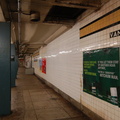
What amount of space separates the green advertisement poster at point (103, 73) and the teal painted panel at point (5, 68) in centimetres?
251

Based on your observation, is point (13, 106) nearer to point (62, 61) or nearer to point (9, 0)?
point (62, 61)

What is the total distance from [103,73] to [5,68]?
310 centimetres

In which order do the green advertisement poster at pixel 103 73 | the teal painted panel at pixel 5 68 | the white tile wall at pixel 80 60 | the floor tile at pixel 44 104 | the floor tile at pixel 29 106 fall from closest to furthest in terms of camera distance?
the green advertisement poster at pixel 103 73
the white tile wall at pixel 80 60
the teal painted panel at pixel 5 68
the floor tile at pixel 29 106
the floor tile at pixel 44 104

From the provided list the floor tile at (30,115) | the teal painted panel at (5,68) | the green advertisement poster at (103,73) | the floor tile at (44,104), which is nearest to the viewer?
the green advertisement poster at (103,73)

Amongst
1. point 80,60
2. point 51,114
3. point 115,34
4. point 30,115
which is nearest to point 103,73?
point 115,34

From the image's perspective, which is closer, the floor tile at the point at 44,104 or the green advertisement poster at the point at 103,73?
the green advertisement poster at the point at 103,73

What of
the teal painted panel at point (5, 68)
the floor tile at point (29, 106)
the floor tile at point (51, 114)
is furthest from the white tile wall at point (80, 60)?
the teal painted panel at point (5, 68)

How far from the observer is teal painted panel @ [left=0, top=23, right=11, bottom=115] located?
4.62 meters

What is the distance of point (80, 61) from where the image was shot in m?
4.90

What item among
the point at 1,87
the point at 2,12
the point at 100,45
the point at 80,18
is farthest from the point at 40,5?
the point at 1,87

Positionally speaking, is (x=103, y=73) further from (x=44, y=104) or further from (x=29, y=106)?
(x=29, y=106)

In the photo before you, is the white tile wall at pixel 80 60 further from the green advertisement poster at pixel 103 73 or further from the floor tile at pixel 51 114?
the floor tile at pixel 51 114

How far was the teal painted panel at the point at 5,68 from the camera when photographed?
15.1ft

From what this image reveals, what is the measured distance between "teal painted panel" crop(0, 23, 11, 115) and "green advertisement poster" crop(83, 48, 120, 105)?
2510 mm
